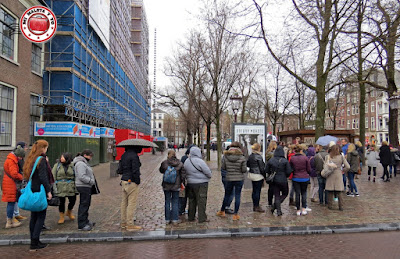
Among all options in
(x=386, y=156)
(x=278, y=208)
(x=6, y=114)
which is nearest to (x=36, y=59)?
(x=6, y=114)

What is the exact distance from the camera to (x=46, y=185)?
17.1ft

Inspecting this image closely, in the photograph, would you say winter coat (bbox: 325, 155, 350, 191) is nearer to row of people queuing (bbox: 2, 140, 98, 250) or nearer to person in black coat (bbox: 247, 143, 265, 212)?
person in black coat (bbox: 247, 143, 265, 212)

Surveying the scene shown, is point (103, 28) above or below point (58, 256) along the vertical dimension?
above

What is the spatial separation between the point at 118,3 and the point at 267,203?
1147 inches

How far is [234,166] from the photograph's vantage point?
6.91 m

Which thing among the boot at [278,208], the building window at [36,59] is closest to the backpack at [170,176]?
the boot at [278,208]

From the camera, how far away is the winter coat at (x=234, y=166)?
688 cm

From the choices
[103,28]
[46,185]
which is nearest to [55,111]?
[103,28]

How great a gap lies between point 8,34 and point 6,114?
3.58m

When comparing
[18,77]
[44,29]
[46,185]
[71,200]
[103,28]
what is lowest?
[71,200]

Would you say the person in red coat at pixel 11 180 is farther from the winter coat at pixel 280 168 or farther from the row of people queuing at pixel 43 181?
the winter coat at pixel 280 168

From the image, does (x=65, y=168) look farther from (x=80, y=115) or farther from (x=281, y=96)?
(x=281, y=96)

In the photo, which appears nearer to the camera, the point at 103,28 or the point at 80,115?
the point at 80,115

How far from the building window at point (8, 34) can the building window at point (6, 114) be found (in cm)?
160
